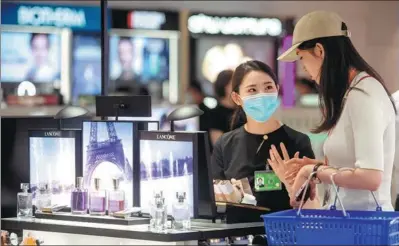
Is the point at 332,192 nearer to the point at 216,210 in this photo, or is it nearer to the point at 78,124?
the point at 216,210

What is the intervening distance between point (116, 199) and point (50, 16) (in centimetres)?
879

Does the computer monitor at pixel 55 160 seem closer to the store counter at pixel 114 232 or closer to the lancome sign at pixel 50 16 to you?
the store counter at pixel 114 232

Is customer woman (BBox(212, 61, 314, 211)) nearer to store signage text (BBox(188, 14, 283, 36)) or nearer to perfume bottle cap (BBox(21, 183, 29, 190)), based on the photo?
perfume bottle cap (BBox(21, 183, 29, 190))

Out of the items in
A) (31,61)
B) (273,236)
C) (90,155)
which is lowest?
(273,236)

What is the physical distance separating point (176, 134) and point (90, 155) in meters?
0.59

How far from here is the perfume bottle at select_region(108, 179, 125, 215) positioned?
4.28m

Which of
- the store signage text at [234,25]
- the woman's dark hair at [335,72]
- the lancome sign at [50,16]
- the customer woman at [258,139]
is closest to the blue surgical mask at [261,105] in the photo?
the customer woman at [258,139]

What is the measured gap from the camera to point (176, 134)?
166 inches

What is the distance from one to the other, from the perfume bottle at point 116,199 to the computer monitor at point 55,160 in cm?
35

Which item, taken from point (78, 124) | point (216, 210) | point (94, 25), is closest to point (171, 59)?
point (94, 25)

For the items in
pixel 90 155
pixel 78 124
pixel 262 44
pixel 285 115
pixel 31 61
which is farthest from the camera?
pixel 262 44

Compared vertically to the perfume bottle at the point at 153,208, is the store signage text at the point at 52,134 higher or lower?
higher

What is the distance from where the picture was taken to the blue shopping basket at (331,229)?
129 inches

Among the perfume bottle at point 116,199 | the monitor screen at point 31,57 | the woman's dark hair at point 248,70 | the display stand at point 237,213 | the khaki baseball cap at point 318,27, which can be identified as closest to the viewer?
the khaki baseball cap at point 318,27
